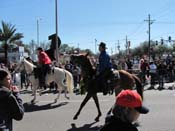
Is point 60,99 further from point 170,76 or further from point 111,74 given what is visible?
point 170,76

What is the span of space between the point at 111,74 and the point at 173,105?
13.6ft

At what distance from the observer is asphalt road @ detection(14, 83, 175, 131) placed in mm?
11898

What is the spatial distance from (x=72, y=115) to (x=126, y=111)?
34.3 ft

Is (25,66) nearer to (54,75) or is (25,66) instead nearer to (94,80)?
(54,75)

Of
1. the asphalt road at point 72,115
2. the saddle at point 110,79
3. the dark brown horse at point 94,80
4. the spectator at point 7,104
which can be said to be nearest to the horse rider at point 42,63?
the asphalt road at point 72,115

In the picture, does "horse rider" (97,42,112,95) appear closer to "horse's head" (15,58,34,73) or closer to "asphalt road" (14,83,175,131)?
"asphalt road" (14,83,175,131)

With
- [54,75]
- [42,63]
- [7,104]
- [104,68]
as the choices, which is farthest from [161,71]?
[7,104]

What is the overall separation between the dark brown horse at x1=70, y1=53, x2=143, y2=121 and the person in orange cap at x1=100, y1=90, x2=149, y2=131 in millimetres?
7930

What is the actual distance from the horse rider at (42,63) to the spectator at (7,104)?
1188 centimetres

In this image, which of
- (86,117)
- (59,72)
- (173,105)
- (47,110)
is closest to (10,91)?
(86,117)

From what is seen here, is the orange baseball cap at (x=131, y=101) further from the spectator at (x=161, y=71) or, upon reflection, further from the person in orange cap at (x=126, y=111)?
the spectator at (x=161, y=71)

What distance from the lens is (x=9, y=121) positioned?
574 cm

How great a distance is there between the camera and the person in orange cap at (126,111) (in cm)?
379

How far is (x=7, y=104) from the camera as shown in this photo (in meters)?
5.51
